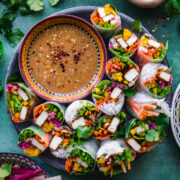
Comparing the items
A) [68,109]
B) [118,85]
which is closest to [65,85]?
[68,109]

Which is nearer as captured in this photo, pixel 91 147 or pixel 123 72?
pixel 123 72

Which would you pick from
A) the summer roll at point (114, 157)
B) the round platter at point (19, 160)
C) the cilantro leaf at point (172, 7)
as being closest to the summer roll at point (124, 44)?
the cilantro leaf at point (172, 7)


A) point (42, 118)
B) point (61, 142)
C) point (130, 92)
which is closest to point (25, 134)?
point (42, 118)

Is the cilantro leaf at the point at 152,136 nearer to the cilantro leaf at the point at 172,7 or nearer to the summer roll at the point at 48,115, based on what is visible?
the summer roll at the point at 48,115

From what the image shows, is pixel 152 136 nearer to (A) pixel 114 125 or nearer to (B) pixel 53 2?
(A) pixel 114 125

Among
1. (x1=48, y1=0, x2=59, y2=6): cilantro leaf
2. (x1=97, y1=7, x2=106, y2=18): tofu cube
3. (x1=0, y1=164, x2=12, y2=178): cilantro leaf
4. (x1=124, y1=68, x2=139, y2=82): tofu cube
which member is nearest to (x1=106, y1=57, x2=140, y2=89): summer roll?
(x1=124, y1=68, x2=139, y2=82): tofu cube

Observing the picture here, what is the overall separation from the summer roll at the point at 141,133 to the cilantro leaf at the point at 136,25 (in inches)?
28.5

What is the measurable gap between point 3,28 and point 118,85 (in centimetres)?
127

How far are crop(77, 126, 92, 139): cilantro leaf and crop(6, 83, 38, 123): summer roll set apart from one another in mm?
427

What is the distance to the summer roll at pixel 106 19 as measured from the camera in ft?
6.35

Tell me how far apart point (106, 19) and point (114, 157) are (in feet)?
3.43

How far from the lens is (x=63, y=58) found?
6.64 ft

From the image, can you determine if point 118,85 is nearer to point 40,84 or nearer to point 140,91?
point 140,91

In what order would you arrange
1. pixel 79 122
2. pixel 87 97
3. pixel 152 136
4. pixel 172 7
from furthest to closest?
pixel 172 7 → pixel 87 97 → pixel 79 122 → pixel 152 136
